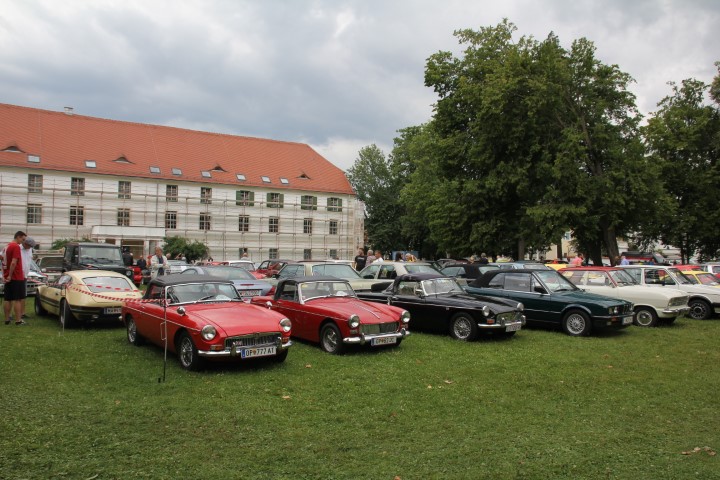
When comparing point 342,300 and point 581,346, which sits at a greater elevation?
point 342,300

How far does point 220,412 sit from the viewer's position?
258 inches

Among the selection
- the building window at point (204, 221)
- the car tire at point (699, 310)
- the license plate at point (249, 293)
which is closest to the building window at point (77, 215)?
the building window at point (204, 221)

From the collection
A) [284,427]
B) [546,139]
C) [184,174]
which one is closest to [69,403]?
[284,427]

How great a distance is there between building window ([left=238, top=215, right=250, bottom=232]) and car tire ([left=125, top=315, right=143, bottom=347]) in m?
50.7

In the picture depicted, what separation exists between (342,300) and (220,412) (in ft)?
16.0

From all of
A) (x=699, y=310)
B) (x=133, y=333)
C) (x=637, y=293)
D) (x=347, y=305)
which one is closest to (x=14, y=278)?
(x=133, y=333)

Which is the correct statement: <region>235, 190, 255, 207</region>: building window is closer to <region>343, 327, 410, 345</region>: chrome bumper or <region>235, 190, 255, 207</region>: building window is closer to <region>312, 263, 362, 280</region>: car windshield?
<region>312, 263, 362, 280</region>: car windshield

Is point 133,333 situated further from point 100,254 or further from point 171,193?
point 171,193

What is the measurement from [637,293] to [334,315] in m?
9.67

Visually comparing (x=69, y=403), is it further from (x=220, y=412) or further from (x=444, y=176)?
(x=444, y=176)

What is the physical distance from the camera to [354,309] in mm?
10539

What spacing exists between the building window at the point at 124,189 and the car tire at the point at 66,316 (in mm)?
45524

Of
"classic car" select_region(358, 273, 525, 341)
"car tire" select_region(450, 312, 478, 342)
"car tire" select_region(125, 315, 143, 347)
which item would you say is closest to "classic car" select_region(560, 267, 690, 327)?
"classic car" select_region(358, 273, 525, 341)

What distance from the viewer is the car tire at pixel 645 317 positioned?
14.8 metres
